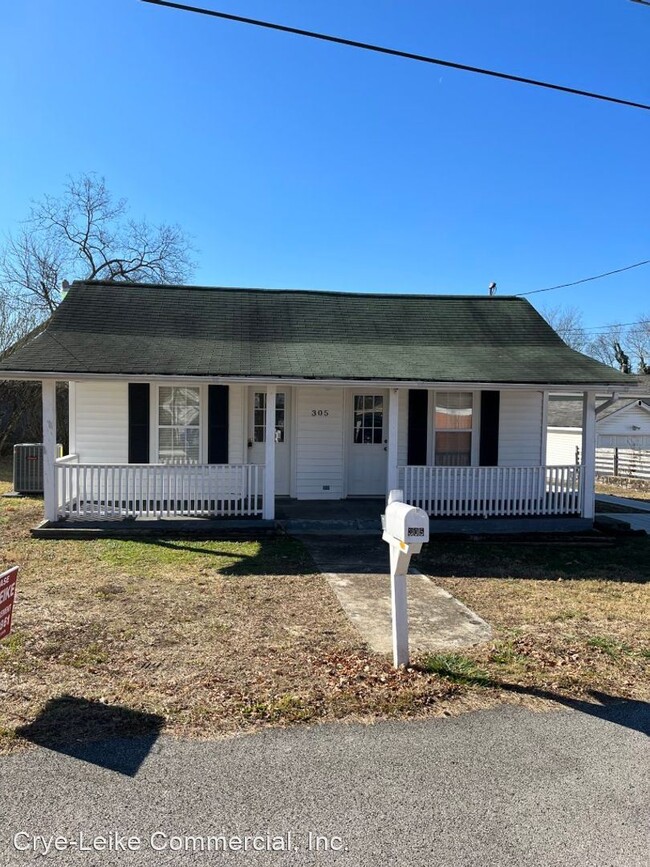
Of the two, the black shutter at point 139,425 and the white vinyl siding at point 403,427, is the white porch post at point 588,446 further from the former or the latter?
the black shutter at point 139,425

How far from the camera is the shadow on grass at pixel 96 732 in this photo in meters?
3.31

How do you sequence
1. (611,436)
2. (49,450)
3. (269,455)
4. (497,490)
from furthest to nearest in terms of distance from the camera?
(611,436), (497,490), (269,455), (49,450)

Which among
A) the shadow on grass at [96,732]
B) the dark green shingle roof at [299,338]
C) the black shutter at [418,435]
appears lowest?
the shadow on grass at [96,732]

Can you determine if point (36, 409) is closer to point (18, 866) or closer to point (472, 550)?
point (472, 550)

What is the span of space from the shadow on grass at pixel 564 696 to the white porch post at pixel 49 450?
677 centimetres

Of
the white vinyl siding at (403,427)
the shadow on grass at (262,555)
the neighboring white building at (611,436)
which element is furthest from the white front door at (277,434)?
the neighboring white building at (611,436)

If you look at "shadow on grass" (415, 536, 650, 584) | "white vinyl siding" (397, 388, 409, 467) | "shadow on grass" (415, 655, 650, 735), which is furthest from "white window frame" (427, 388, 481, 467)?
"shadow on grass" (415, 655, 650, 735)

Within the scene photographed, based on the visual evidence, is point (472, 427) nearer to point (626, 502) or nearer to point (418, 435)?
point (418, 435)

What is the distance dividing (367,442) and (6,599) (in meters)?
8.38

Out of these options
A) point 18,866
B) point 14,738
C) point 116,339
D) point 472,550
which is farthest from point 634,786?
point 116,339

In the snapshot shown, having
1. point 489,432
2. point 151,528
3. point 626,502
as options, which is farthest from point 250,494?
point 626,502

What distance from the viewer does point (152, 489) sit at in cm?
1017

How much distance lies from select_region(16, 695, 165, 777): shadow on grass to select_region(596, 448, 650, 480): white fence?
1939cm

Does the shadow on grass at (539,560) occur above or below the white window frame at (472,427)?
below
